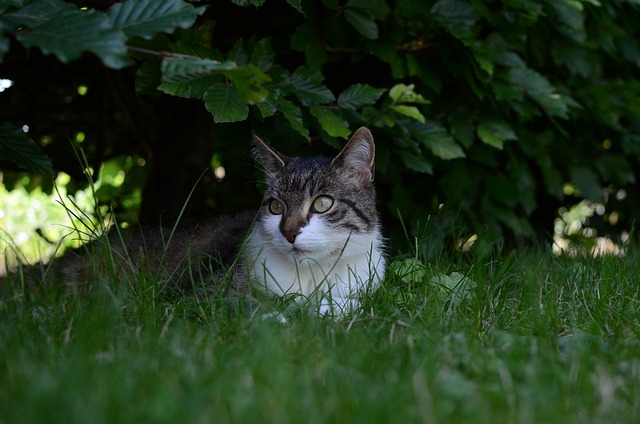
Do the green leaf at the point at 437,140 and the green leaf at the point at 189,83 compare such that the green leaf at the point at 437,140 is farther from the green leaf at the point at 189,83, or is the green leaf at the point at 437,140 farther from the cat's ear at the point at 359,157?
the green leaf at the point at 189,83

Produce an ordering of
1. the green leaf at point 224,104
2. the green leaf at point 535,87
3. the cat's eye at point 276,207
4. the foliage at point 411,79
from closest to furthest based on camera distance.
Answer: the foliage at point 411,79
the green leaf at point 224,104
the cat's eye at point 276,207
the green leaf at point 535,87

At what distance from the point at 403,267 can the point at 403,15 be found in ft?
4.34

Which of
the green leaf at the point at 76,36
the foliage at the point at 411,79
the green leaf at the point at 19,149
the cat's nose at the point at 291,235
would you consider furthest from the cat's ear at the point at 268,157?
the green leaf at the point at 76,36

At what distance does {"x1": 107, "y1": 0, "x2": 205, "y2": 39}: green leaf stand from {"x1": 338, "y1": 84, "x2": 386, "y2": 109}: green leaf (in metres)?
1.23

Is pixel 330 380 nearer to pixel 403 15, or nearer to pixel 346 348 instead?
pixel 346 348

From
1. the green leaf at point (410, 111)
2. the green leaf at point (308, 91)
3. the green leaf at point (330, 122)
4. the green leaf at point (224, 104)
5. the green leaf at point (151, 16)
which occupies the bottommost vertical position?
the green leaf at point (410, 111)

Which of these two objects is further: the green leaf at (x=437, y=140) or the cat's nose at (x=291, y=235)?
the green leaf at (x=437, y=140)

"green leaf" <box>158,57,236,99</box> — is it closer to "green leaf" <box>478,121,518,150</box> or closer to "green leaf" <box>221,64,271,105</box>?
"green leaf" <box>221,64,271,105</box>

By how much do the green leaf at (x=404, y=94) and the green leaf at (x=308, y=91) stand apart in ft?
1.13

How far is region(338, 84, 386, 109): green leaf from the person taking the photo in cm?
335

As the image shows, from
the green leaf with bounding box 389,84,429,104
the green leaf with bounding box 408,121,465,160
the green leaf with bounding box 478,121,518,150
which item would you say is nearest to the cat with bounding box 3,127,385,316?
the green leaf with bounding box 389,84,429,104

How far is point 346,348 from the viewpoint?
6.87ft

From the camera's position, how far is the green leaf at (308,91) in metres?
3.24

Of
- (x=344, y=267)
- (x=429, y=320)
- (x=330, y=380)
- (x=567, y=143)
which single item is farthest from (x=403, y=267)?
(x=567, y=143)
